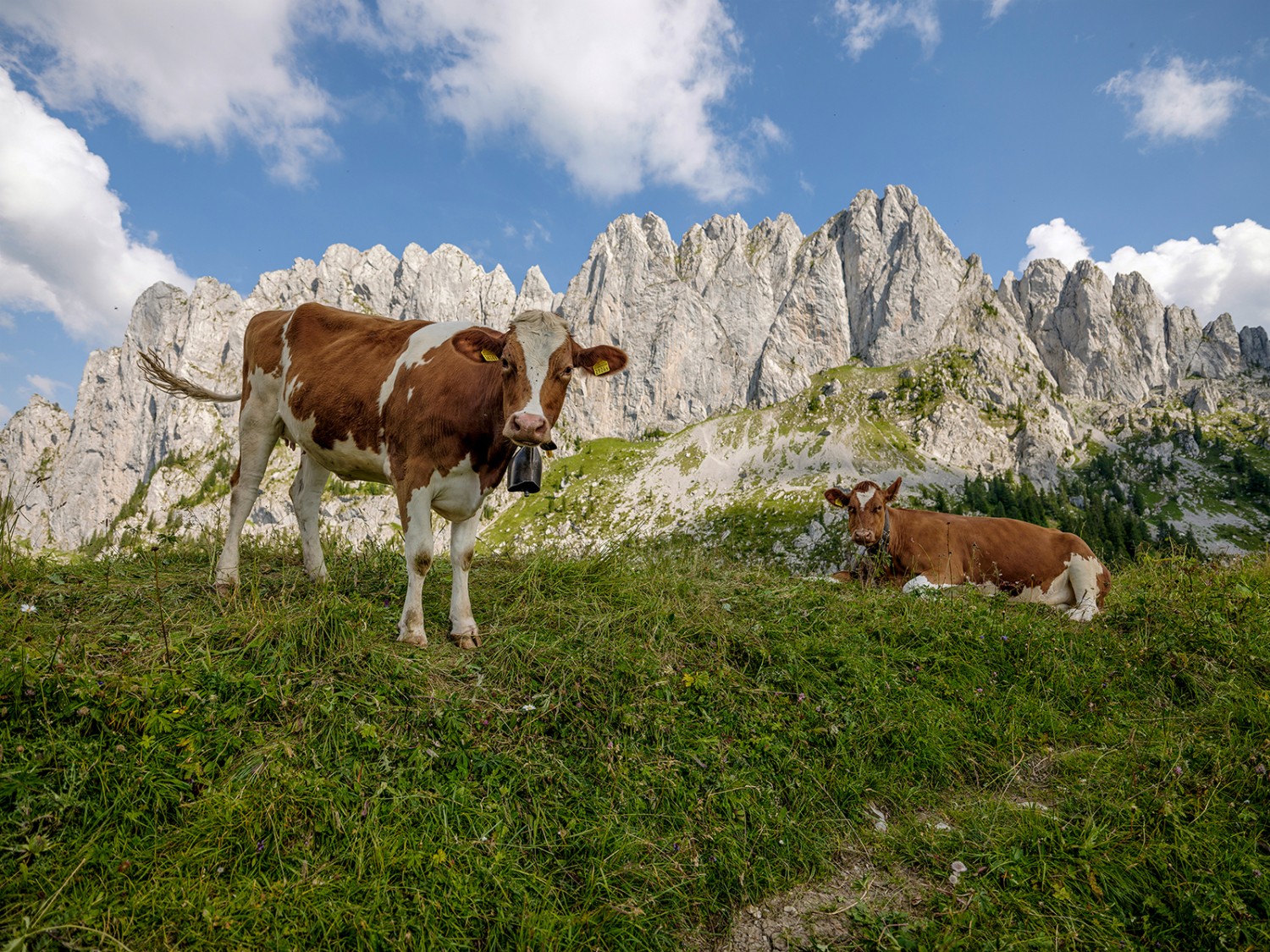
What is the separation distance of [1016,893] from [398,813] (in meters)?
3.29

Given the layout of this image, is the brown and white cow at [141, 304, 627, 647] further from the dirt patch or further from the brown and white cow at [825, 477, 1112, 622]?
the brown and white cow at [825, 477, 1112, 622]

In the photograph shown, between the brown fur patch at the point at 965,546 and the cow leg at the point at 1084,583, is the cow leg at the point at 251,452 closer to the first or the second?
the brown fur patch at the point at 965,546

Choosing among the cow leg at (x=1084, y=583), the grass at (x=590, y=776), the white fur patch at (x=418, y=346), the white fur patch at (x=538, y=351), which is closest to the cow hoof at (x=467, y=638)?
the grass at (x=590, y=776)

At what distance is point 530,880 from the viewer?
120 inches

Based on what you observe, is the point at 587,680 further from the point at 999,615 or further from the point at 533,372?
the point at 999,615

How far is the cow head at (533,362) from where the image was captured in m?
4.56

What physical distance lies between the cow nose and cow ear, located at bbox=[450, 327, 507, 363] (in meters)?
0.94

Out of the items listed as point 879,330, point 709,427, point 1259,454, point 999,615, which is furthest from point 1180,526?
point 999,615

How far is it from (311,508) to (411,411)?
2.42 metres

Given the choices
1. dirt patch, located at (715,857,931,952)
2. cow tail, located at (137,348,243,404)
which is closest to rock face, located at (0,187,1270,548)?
cow tail, located at (137,348,243,404)

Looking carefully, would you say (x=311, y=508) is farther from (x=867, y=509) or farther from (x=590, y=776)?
(x=867, y=509)

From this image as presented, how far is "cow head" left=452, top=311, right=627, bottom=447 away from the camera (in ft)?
15.0

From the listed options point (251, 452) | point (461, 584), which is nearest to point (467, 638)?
point (461, 584)

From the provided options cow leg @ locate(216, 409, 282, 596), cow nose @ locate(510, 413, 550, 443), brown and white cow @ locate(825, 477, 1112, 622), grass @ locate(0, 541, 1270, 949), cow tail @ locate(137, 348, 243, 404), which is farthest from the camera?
brown and white cow @ locate(825, 477, 1112, 622)
